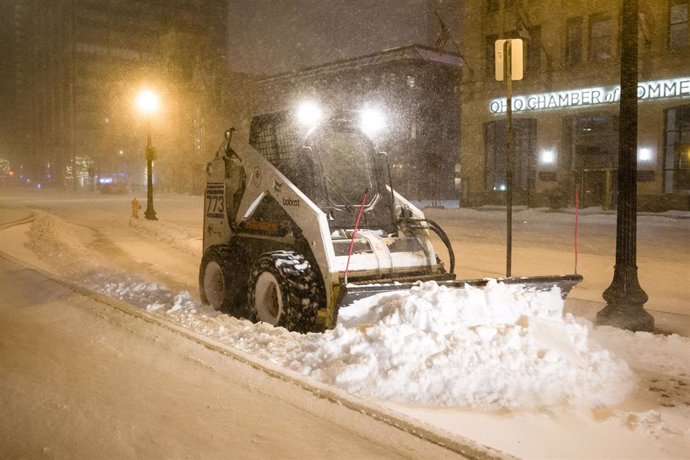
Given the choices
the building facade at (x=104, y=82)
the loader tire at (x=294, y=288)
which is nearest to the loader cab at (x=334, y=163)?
the loader tire at (x=294, y=288)

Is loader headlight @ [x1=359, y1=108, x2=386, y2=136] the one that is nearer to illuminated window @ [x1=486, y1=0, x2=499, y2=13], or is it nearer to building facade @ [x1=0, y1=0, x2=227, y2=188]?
illuminated window @ [x1=486, y1=0, x2=499, y2=13]

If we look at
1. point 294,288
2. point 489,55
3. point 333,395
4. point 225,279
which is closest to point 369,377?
point 333,395

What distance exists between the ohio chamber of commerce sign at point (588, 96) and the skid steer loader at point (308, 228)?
70.5ft

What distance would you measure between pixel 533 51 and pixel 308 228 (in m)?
30.3

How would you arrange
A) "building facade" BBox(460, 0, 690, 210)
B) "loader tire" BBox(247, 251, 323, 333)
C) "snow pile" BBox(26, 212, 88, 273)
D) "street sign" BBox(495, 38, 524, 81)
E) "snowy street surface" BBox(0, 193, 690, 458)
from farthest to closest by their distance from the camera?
"building facade" BBox(460, 0, 690, 210), "snow pile" BBox(26, 212, 88, 273), "street sign" BBox(495, 38, 524, 81), "loader tire" BBox(247, 251, 323, 333), "snowy street surface" BBox(0, 193, 690, 458)

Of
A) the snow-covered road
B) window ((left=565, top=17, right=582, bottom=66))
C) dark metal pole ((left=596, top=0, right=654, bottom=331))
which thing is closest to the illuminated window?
window ((left=565, top=17, right=582, bottom=66))

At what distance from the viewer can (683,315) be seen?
8766 millimetres

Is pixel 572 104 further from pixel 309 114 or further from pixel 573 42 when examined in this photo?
pixel 309 114

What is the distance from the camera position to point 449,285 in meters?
6.73

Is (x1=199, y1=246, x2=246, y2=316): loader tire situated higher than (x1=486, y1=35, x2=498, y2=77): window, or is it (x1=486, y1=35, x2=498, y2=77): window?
(x1=486, y1=35, x2=498, y2=77): window

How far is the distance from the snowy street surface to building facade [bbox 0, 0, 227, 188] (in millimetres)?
58380

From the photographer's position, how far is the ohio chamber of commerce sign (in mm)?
28812

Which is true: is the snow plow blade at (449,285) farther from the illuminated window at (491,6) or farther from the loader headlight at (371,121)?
the illuminated window at (491,6)

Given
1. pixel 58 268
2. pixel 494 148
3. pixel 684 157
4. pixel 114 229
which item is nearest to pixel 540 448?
pixel 58 268
